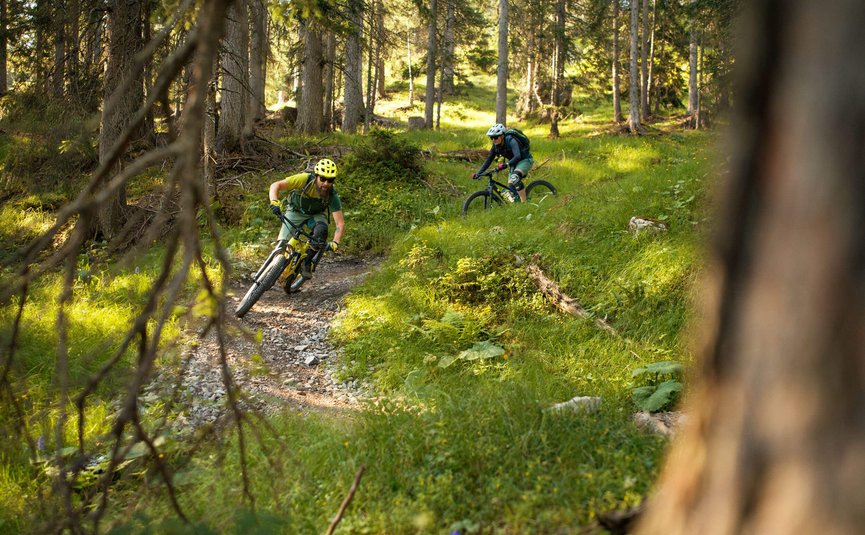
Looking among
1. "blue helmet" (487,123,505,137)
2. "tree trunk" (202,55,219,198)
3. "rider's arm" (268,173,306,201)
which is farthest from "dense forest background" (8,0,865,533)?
A: "blue helmet" (487,123,505,137)

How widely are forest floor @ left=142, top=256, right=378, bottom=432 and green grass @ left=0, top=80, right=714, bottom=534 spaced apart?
31 cm

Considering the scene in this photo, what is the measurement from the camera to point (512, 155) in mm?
11922

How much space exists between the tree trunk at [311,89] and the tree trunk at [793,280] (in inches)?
707

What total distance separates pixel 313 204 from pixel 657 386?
5.75 m

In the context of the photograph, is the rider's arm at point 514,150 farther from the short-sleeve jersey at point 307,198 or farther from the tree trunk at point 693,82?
the tree trunk at point 693,82

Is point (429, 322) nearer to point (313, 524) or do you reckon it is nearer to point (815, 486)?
point (313, 524)

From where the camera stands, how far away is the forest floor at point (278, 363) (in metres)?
5.48

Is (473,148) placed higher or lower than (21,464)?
higher

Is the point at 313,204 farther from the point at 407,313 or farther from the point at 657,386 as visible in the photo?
the point at 657,386

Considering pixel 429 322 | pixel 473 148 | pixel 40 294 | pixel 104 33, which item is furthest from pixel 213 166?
pixel 473 148

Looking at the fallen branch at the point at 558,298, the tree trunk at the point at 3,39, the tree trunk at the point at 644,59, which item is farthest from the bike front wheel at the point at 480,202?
the tree trunk at the point at 644,59

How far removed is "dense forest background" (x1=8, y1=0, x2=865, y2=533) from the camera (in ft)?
3.64

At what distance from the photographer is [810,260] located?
1035 mm

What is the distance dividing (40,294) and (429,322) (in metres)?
5.17
